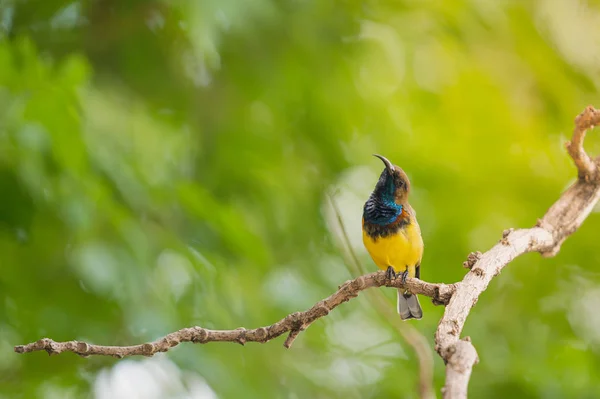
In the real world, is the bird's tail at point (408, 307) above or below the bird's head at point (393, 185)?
below

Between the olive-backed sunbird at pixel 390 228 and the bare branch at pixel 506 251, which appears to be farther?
the olive-backed sunbird at pixel 390 228

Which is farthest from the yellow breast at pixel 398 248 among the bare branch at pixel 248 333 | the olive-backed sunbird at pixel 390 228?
the bare branch at pixel 248 333

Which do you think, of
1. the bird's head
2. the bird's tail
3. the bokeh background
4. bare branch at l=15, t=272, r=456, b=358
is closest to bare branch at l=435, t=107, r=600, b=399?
bare branch at l=15, t=272, r=456, b=358

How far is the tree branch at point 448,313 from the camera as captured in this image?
49.0 inches

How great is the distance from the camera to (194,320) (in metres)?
3.64

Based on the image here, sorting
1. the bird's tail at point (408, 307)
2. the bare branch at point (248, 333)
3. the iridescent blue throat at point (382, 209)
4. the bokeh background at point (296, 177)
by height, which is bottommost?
the bare branch at point (248, 333)

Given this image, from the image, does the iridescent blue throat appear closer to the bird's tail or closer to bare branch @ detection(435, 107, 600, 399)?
the bird's tail

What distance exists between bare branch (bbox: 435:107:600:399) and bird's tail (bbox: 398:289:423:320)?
68cm

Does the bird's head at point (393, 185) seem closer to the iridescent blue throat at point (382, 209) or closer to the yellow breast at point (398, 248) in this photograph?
the iridescent blue throat at point (382, 209)

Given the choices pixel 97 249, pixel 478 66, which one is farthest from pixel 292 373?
pixel 478 66

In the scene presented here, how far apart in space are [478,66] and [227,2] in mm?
1754

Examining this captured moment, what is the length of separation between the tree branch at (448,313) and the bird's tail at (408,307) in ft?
2.23

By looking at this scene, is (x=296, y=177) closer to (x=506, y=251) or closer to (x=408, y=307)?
(x=408, y=307)

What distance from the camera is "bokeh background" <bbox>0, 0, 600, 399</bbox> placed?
11.8 feet
